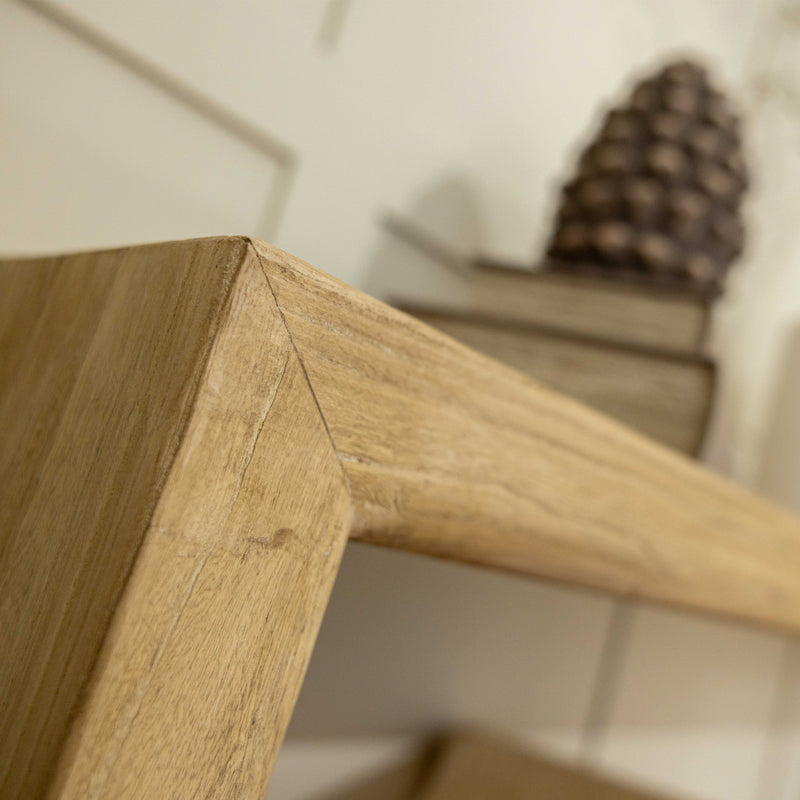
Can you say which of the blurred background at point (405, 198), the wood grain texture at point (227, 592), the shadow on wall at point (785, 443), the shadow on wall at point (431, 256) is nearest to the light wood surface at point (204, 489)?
the wood grain texture at point (227, 592)

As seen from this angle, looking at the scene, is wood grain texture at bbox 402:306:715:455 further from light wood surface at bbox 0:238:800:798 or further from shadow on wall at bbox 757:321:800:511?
shadow on wall at bbox 757:321:800:511

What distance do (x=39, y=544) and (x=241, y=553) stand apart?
3 centimetres

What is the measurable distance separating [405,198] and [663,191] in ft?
0.43

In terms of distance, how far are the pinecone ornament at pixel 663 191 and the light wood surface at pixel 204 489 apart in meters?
0.26

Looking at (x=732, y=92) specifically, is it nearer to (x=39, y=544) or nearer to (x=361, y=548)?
(x=361, y=548)

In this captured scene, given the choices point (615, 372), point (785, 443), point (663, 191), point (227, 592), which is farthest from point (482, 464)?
point (785, 443)

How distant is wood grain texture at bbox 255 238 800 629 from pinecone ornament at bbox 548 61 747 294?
0.61 feet

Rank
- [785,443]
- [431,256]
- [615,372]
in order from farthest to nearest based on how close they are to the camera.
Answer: [785,443] < [431,256] < [615,372]

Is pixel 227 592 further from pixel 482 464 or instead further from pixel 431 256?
pixel 431 256

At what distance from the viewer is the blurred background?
0.91ft

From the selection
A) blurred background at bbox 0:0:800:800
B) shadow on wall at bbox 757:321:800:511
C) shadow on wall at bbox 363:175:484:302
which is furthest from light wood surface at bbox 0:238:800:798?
shadow on wall at bbox 757:321:800:511

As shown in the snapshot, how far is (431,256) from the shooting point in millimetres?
437

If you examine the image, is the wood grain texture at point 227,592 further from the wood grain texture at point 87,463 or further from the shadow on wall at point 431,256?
the shadow on wall at point 431,256

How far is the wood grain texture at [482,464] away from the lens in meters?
0.12
